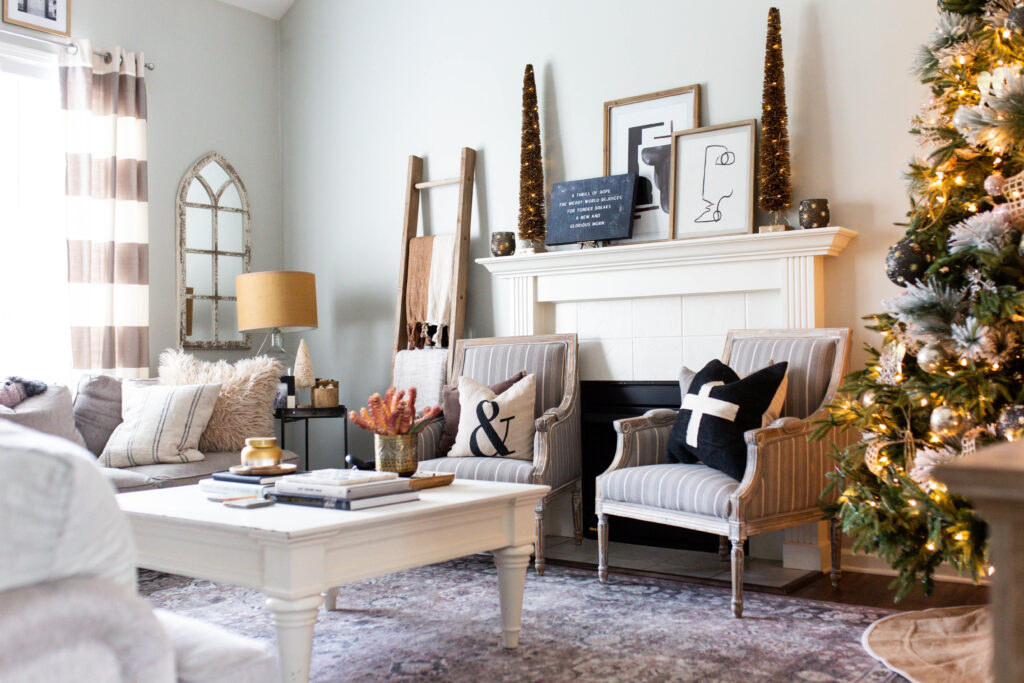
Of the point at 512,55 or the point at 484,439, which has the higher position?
the point at 512,55

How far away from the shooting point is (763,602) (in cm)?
312

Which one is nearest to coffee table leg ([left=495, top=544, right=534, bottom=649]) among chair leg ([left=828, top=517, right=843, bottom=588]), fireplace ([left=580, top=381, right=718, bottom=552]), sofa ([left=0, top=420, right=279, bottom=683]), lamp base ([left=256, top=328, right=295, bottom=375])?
chair leg ([left=828, top=517, right=843, bottom=588])

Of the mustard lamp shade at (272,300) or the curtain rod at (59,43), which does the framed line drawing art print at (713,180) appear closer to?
the mustard lamp shade at (272,300)

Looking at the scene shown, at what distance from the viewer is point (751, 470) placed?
9.93 feet

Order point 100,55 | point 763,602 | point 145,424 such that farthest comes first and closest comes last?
point 100,55, point 145,424, point 763,602


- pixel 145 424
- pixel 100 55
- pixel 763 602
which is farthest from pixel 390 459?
pixel 100 55

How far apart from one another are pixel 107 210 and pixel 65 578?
4.27m

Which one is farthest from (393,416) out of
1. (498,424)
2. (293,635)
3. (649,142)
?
(649,142)

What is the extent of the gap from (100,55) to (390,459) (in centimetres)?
310

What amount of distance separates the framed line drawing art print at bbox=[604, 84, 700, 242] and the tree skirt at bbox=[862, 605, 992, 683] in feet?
6.18

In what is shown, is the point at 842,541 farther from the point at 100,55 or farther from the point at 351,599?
the point at 100,55

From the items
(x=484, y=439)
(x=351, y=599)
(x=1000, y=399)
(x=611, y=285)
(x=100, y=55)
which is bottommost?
(x=351, y=599)

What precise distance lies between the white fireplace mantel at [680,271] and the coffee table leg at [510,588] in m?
1.69

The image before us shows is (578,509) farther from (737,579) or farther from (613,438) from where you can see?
(737,579)
